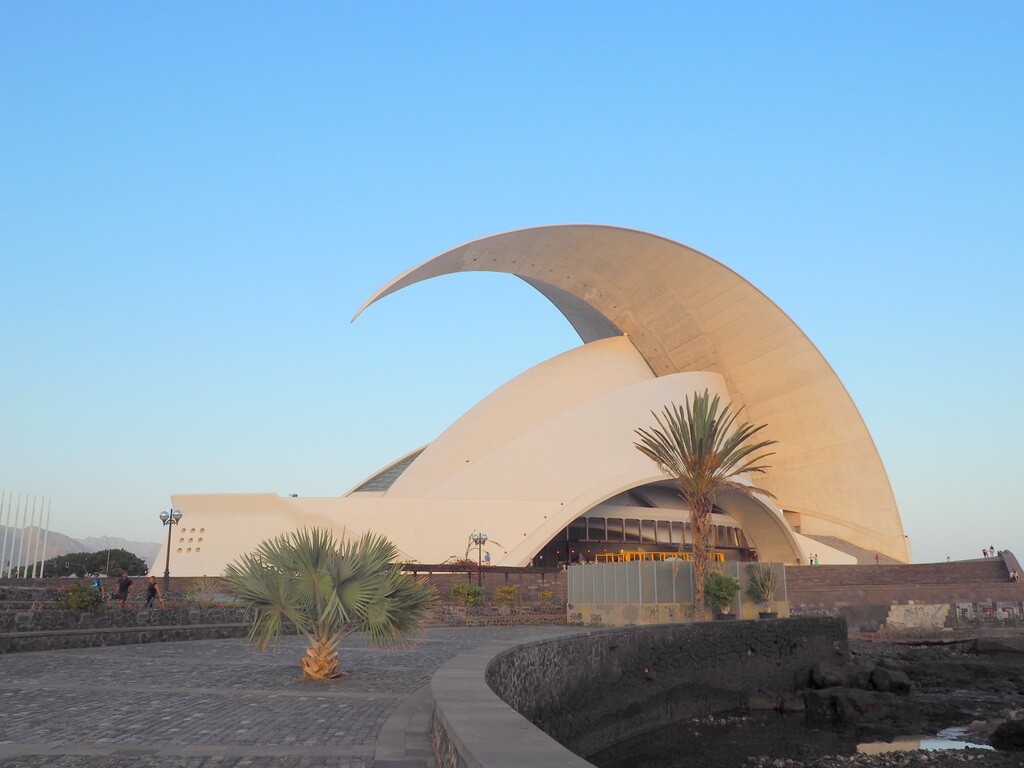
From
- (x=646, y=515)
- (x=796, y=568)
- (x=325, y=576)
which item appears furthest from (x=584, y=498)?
(x=325, y=576)

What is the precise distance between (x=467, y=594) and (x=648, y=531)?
16.4m

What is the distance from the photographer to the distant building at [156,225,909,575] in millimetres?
30734

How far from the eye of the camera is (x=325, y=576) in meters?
8.91

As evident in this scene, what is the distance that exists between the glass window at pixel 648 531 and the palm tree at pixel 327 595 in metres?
27.1

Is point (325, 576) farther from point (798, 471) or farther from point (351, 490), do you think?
point (798, 471)

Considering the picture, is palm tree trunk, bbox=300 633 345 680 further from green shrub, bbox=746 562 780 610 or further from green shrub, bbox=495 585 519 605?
green shrub, bbox=495 585 519 605

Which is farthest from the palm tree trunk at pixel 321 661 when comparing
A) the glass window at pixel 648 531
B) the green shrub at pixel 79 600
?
the glass window at pixel 648 531

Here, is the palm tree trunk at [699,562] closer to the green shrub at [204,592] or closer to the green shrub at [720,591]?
the green shrub at [720,591]

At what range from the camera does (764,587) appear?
1767 cm

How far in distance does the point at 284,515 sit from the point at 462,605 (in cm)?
1156

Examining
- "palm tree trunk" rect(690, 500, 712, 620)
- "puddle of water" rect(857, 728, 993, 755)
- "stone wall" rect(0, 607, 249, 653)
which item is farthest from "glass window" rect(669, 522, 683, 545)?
"stone wall" rect(0, 607, 249, 653)

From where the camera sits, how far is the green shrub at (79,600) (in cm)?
1368

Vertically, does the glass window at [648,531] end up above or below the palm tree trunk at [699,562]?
above

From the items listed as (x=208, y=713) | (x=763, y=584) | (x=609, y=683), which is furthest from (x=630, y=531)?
(x=208, y=713)
